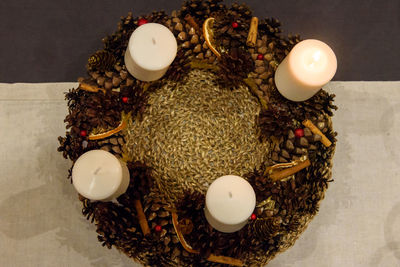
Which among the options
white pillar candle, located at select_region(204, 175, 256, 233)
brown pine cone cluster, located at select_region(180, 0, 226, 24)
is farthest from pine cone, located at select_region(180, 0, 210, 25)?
white pillar candle, located at select_region(204, 175, 256, 233)

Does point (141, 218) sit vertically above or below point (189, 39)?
below

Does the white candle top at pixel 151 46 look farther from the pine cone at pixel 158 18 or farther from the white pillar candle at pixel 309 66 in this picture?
the white pillar candle at pixel 309 66

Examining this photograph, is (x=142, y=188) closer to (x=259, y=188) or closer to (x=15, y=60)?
(x=259, y=188)

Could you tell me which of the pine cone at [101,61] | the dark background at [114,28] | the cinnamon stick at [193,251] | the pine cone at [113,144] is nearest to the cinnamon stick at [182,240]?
the cinnamon stick at [193,251]

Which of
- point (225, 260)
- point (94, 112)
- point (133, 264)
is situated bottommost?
point (133, 264)

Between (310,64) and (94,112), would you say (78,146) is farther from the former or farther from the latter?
(310,64)

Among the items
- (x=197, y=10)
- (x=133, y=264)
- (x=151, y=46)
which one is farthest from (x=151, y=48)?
(x=133, y=264)
